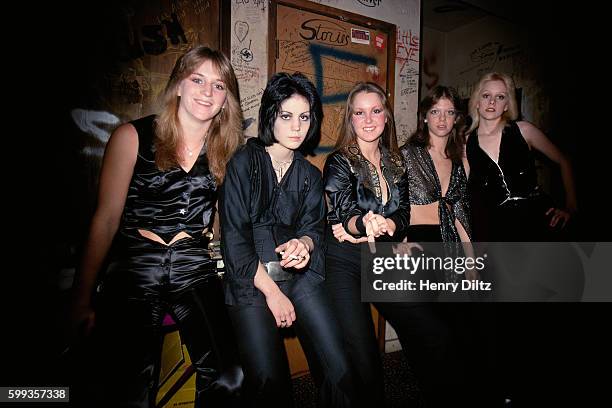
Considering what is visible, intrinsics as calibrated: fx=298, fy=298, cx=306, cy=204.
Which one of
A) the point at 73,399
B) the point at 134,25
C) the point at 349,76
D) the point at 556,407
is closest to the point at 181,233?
the point at 73,399

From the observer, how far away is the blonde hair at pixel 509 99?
103 inches

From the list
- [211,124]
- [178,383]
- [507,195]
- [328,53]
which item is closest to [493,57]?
[507,195]

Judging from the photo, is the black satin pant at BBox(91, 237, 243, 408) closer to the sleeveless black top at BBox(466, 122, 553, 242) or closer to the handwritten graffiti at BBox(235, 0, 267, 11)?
the handwritten graffiti at BBox(235, 0, 267, 11)

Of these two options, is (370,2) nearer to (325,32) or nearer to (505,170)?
(325,32)

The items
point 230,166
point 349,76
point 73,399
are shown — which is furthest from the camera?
point 349,76

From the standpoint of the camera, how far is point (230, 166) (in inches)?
71.9

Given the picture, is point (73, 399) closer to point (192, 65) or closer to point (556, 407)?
point (192, 65)

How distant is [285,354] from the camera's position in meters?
1.63

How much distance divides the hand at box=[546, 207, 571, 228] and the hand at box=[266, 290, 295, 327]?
2.55 metres

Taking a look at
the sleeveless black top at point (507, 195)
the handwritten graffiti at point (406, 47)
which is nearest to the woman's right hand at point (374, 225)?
the sleeveless black top at point (507, 195)

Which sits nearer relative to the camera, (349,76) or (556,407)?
(556,407)

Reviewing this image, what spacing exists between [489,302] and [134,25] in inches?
142

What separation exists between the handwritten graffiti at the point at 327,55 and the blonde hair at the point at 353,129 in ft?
1.67

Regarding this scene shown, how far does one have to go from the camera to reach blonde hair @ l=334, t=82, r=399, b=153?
2.30 metres
